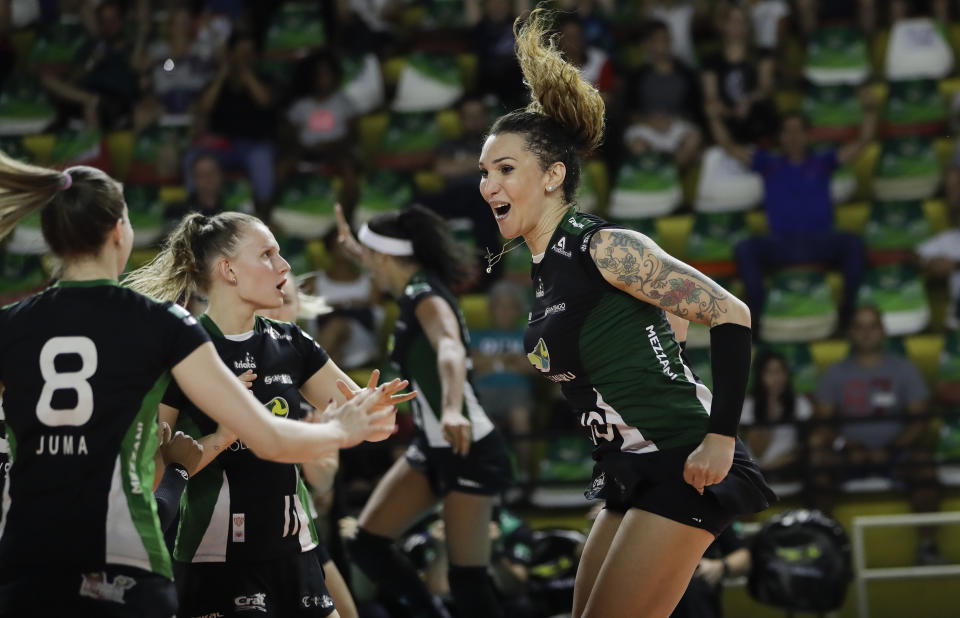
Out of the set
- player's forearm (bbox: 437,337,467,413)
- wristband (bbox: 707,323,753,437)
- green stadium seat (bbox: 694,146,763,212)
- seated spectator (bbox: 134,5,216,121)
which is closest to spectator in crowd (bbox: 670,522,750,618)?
player's forearm (bbox: 437,337,467,413)

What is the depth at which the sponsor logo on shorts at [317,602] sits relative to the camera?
368 centimetres

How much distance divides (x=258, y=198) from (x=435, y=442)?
194 inches

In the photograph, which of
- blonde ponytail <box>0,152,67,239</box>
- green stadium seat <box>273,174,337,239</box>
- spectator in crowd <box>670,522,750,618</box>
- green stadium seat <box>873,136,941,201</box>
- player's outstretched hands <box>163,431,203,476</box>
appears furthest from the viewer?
green stadium seat <box>273,174,337,239</box>

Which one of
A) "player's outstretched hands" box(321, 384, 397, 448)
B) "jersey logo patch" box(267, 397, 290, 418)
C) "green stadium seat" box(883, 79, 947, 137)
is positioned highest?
"green stadium seat" box(883, 79, 947, 137)

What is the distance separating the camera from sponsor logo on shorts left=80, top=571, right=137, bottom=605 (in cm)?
269

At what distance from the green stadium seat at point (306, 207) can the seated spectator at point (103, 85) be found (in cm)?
194

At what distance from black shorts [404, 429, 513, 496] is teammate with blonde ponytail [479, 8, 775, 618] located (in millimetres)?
1667

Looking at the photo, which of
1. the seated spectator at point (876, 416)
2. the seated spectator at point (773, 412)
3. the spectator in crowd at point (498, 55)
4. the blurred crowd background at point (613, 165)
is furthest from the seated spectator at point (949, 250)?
the spectator in crowd at point (498, 55)

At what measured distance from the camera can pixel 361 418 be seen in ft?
9.80

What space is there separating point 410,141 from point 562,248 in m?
6.56

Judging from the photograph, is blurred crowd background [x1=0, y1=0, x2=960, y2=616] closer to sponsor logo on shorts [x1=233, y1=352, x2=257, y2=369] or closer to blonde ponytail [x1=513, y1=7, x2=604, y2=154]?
sponsor logo on shorts [x1=233, y1=352, x2=257, y2=369]

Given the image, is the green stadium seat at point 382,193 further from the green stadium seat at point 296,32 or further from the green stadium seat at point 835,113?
the green stadium seat at point 835,113

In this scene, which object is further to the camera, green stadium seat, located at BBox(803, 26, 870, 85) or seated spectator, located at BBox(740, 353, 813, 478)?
green stadium seat, located at BBox(803, 26, 870, 85)

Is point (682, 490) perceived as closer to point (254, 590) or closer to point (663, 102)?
point (254, 590)
